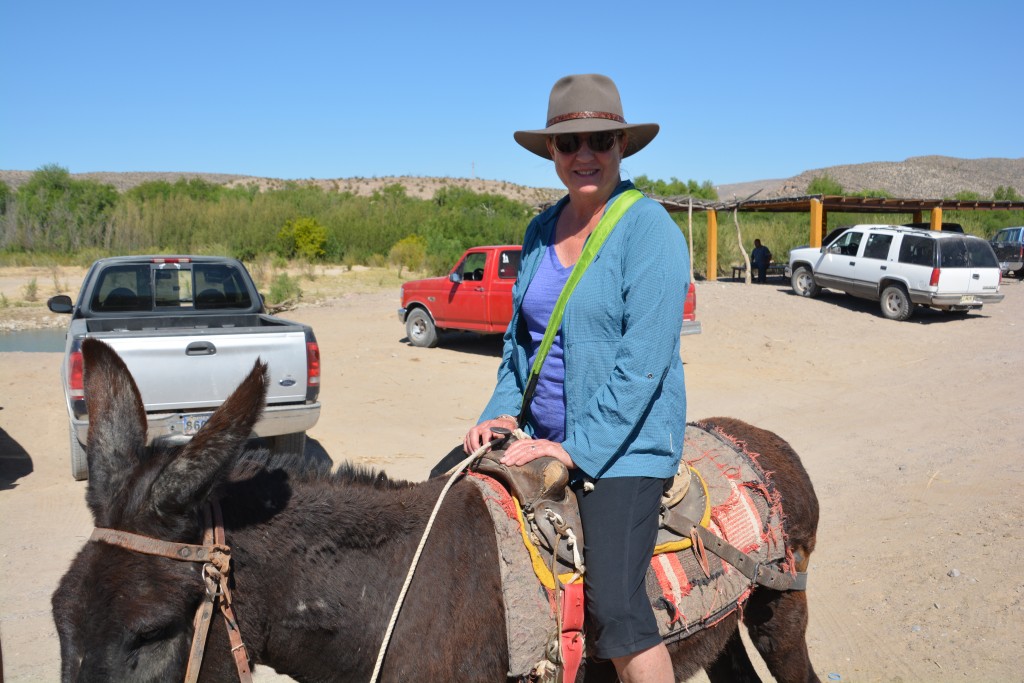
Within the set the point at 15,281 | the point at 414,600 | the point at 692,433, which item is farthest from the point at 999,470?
the point at 15,281

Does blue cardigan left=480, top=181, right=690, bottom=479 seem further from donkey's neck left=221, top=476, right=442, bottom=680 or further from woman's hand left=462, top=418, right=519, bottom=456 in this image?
donkey's neck left=221, top=476, right=442, bottom=680

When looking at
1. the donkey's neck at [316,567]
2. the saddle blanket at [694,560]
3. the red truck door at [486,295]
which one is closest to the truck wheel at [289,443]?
the saddle blanket at [694,560]

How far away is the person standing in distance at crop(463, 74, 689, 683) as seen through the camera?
2322 millimetres

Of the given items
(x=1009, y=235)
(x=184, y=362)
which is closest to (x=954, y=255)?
(x=1009, y=235)

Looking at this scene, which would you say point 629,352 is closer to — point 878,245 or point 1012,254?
point 878,245

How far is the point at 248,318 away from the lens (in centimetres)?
945

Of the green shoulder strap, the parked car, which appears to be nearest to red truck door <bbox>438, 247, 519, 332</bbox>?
the green shoulder strap

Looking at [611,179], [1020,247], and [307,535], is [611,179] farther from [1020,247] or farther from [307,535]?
[1020,247]

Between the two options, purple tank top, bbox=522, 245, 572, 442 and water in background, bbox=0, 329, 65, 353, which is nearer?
purple tank top, bbox=522, 245, 572, 442

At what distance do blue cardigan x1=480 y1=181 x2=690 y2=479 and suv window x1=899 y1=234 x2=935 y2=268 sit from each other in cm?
1835

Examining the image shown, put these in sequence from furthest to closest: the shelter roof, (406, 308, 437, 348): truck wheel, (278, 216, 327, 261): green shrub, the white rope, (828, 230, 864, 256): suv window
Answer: (278, 216, 327, 261): green shrub, the shelter roof, (828, 230, 864, 256): suv window, (406, 308, 437, 348): truck wheel, the white rope

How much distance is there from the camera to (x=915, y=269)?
18453 millimetres

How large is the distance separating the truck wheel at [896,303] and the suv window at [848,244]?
5.95ft

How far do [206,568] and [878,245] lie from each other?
20.8 m
